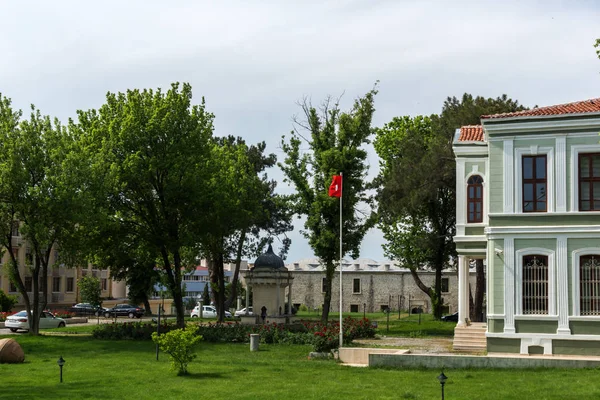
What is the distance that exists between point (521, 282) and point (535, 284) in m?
0.45

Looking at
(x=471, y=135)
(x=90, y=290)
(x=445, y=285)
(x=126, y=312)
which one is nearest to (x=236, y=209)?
(x=471, y=135)

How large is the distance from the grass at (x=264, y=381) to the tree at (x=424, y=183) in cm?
2119

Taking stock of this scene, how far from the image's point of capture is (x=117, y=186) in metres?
37.7

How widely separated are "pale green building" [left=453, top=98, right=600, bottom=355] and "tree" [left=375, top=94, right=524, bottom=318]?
19.7 m

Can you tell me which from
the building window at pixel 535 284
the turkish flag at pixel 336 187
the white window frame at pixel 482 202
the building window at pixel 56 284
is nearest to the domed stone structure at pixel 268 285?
the turkish flag at pixel 336 187

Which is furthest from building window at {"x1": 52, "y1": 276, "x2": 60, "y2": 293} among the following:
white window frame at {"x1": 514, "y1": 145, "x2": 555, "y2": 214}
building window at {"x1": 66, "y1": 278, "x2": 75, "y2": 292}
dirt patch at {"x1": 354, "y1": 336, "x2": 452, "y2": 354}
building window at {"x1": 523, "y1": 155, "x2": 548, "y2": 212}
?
building window at {"x1": 523, "y1": 155, "x2": 548, "y2": 212}

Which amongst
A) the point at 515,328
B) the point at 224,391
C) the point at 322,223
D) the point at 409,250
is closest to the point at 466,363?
the point at 515,328

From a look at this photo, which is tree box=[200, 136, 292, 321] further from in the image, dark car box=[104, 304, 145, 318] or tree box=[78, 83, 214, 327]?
dark car box=[104, 304, 145, 318]

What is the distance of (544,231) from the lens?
25438mm

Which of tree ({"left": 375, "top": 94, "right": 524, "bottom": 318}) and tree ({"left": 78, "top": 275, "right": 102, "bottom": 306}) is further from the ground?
tree ({"left": 375, "top": 94, "right": 524, "bottom": 318})

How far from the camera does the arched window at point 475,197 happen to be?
29.3 metres

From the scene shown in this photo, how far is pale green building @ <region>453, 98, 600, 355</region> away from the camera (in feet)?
82.6

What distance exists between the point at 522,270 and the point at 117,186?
2030 centimetres

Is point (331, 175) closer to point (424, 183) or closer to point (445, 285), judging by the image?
point (424, 183)
